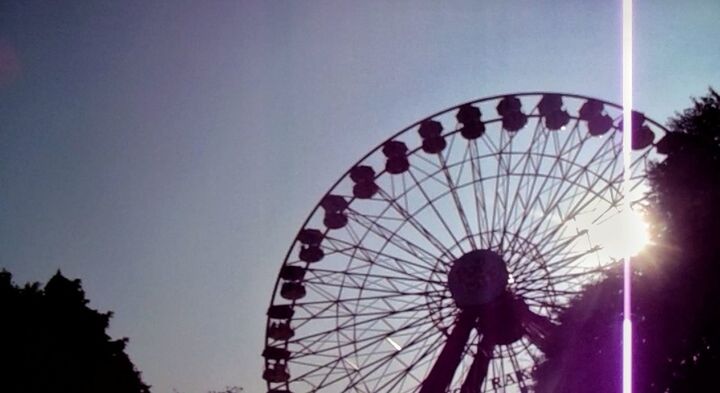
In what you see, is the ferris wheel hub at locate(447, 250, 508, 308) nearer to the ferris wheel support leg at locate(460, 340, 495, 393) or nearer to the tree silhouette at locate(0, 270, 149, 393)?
the ferris wheel support leg at locate(460, 340, 495, 393)

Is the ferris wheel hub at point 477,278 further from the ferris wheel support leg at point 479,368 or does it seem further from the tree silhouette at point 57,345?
the tree silhouette at point 57,345

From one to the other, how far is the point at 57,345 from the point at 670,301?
→ 66.1 ft

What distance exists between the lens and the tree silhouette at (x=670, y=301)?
13.6 metres

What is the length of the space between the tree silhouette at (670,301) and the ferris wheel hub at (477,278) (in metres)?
2.29

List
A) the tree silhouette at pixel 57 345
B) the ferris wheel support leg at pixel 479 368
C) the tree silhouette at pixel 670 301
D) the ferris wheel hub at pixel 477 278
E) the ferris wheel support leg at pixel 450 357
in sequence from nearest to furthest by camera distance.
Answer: the tree silhouette at pixel 670 301, the ferris wheel support leg at pixel 450 357, the ferris wheel hub at pixel 477 278, the ferris wheel support leg at pixel 479 368, the tree silhouette at pixel 57 345

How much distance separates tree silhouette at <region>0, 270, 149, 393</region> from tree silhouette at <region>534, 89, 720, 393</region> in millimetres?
16161

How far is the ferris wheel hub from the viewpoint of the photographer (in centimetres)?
1802

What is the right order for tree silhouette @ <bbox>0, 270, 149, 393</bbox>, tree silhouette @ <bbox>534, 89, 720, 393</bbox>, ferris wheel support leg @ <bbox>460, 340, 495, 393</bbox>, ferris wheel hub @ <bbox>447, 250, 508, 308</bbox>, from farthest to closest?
1. tree silhouette @ <bbox>0, 270, 149, 393</bbox>
2. ferris wheel support leg @ <bbox>460, 340, 495, 393</bbox>
3. ferris wheel hub @ <bbox>447, 250, 508, 308</bbox>
4. tree silhouette @ <bbox>534, 89, 720, 393</bbox>

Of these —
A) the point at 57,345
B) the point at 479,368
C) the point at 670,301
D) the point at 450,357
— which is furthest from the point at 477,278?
the point at 57,345

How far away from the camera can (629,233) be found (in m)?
16.4

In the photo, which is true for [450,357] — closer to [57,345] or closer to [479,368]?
[479,368]

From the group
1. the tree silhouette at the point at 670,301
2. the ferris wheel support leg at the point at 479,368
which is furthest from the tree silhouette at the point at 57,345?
the tree silhouette at the point at 670,301

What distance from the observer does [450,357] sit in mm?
17750

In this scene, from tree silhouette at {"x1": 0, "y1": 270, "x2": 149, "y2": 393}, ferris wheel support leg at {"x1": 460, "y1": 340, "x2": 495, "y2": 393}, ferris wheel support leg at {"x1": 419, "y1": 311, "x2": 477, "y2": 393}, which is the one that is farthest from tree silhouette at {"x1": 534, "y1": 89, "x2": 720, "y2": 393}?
tree silhouette at {"x1": 0, "y1": 270, "x2": 149, "y2": 393}
